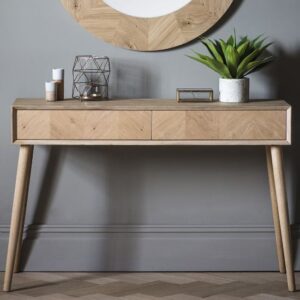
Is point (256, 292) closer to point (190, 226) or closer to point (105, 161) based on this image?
point (190, 226)

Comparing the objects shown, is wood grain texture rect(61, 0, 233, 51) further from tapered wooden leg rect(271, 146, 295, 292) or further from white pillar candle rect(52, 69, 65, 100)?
tapered wooden leg rect(271, 146, 295, 292)

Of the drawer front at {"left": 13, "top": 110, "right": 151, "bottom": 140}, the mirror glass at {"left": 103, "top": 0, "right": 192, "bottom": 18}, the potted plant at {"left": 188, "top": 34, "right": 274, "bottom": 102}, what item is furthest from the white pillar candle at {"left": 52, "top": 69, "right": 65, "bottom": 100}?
the potted plant at {"left": 188, "top": 34, "right": 274, "bottom": 102}

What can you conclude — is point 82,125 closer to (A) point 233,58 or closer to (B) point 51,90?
(B) point 51,90

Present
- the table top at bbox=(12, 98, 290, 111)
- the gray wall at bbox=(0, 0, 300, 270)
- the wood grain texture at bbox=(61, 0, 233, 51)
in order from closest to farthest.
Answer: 1. the table top at bbox=(12, 98, 290, 111)
2. the wood grain texture at bbox=(61, 0, 233, 51)
3. the gray wall at bbox=(0, 0, 300, 270)

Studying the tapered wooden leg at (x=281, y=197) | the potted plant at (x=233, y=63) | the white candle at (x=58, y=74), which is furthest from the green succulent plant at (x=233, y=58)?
the white candle at (x=58, y=74)

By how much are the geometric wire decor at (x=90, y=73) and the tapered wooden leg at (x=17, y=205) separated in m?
0.42

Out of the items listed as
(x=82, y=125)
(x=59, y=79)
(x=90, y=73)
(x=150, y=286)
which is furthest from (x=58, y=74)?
(x=150, y=286)

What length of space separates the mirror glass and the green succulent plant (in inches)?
9.6

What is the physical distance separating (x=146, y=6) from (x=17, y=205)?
1.09m

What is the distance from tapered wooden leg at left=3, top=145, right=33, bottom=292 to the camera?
11.0 feet

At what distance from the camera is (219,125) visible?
10.7ft

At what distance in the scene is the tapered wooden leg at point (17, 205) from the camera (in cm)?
335

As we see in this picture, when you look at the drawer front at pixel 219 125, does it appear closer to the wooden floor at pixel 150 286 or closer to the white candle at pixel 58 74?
the white candle at pixel 58 74

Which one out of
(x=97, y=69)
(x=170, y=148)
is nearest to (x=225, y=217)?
(x=170, y=148)
